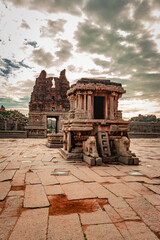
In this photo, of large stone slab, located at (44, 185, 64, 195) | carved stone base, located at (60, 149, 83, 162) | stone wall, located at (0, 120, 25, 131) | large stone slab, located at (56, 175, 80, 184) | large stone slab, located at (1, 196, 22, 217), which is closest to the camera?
large stone slab, located at (1, 196, 22, 217)

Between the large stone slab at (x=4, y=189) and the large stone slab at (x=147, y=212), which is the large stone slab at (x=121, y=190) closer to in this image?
the large stone slab at (x=147, y=212)

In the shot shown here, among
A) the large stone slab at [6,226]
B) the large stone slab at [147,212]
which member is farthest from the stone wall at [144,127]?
the large stone slab at [6,226]

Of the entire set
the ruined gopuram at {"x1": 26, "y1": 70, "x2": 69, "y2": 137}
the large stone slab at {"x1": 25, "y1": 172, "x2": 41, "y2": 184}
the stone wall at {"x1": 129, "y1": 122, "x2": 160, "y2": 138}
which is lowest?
the large stone slab at {"x1": 25, "y1": 172, "x2": 41, "y2": 184}

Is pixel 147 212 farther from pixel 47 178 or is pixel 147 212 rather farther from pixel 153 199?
pixel 47 178

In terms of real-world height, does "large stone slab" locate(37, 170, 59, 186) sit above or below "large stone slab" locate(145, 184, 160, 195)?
below

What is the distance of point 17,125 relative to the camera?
76.4ft

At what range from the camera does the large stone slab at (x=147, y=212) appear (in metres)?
1.93

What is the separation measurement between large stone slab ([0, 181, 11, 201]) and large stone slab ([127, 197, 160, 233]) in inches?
81.6

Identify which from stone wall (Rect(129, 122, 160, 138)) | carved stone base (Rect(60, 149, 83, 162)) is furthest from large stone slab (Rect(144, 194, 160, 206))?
stone wall (Rect(129, 122, 160, 138))

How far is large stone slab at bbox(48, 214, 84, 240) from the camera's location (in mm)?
1716

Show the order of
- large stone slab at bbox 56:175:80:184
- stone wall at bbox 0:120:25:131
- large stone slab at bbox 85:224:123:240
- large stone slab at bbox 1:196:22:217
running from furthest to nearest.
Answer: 1. stone wall at bbox 0:120:25:131
2. large stone slab at bbox 56:175:80:184
3. large stone slab at bbox 1:196:22:217
4. large stone slab at bbox 85:224:123:240

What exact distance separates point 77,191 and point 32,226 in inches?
46.6

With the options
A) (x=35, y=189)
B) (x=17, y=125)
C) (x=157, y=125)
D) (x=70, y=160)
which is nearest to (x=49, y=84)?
(x=17, y=125)

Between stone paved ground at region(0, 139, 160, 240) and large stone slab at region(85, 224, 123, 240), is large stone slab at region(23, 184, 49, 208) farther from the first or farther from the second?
large stone slab at region(85, 224, 123, 240)
